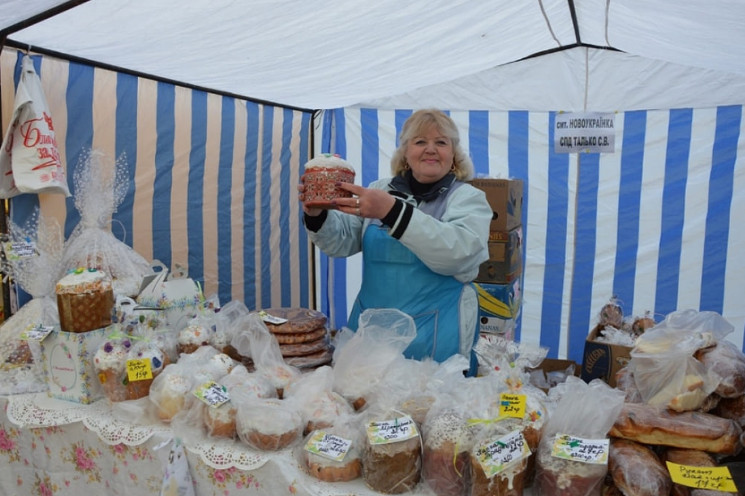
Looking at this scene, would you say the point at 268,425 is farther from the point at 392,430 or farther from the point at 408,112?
the point at 408,112

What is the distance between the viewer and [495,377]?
1395mm

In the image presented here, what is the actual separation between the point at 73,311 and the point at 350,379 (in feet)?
3.24

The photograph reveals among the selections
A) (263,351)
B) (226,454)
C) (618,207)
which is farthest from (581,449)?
(618,207)

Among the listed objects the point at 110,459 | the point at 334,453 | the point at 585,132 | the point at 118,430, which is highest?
the point at 585,132

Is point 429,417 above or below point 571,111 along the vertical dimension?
below

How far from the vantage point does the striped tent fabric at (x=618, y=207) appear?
154 inches

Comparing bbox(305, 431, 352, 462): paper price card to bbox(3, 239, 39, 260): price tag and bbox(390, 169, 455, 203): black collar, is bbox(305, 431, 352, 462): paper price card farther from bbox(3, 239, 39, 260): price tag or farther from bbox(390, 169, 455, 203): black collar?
bbox(3, 239, 39, 260): price tag

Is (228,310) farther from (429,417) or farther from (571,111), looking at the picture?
(571,111)

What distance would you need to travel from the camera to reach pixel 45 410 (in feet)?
5.84

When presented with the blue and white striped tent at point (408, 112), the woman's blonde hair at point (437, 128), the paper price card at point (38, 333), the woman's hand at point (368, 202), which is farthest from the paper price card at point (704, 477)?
the blue and white striped tent at point (408, 112)

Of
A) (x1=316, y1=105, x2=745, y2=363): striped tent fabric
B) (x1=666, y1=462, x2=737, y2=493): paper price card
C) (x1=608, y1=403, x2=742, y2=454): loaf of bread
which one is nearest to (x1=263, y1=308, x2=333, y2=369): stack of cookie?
(x1=608, y1=403, x2=742, y2=454): loaf of bread

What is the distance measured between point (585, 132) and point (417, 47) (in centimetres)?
162

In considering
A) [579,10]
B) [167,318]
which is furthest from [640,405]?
[579,10]

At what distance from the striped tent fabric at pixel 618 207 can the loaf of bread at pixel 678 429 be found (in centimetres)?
285
